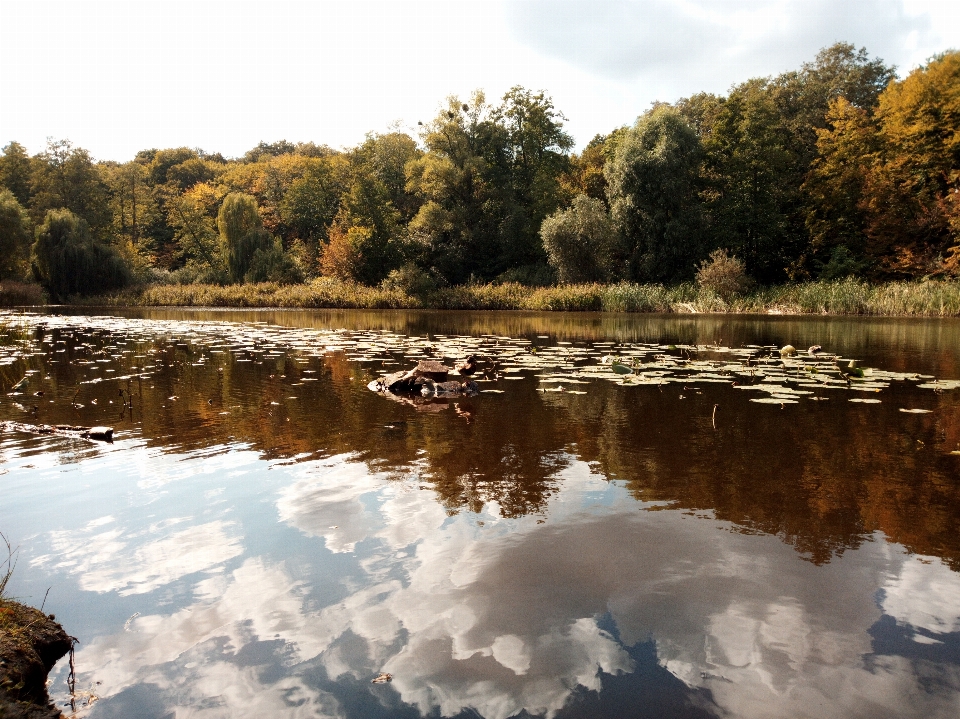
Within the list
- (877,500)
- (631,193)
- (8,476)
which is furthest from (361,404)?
(631,193)

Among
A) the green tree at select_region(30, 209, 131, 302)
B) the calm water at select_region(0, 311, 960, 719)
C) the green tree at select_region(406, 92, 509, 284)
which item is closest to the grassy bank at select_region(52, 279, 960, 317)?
the green tree at select_region(30, 209, 131, 302)

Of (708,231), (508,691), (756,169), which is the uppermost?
(756,169)

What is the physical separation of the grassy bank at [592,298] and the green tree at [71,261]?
5.10ft

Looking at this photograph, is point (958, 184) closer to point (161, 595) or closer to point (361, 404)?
point (361, 404)

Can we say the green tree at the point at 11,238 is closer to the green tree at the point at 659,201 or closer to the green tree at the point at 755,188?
the green tree at the point at 659,201

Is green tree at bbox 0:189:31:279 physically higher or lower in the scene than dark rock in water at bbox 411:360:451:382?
higher

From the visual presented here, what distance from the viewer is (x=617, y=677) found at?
2.70 meters

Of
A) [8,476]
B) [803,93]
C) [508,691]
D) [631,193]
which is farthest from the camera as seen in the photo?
[803,93]

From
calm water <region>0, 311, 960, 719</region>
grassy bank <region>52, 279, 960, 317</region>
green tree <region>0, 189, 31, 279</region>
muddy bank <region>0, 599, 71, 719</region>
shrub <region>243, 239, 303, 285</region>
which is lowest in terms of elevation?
calm water <region>0, 311, 960, 719</region>

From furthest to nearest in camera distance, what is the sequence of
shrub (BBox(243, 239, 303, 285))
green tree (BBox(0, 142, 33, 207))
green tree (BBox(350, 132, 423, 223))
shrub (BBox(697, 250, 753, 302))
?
green tree (BBox(350, 132, 423, 223)), green tree (BBox(0, 142, 33, 207)), shrub (BBox(243, 239, 303, 285)), shrub (BBox(697, 250, 753, 302))

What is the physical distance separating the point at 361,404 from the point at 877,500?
20.1 feet

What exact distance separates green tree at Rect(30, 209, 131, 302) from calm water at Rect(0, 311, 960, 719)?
43422 millimetres

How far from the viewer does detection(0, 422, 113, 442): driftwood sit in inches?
271

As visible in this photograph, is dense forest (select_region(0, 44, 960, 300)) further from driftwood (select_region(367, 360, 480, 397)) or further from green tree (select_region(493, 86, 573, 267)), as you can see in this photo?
driftwood (select_region(367, 360, 480, 397))
